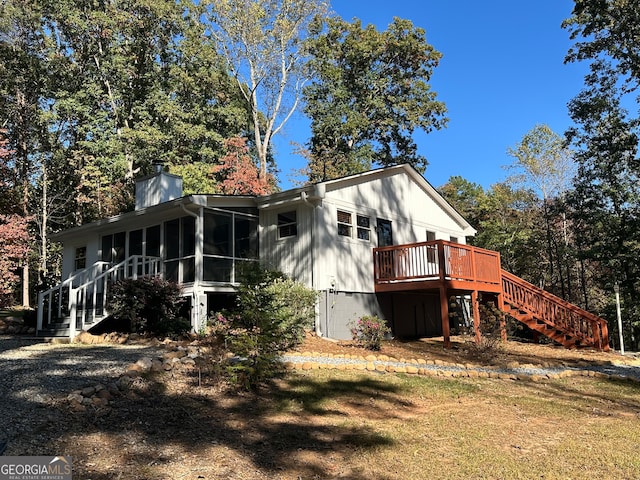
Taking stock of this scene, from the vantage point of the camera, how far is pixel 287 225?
44.9 ft

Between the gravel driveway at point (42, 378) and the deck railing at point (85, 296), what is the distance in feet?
3.90

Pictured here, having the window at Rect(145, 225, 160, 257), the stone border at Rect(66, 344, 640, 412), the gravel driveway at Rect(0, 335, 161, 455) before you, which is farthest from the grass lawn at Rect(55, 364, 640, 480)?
the window at Rect(145, 225, 160, 257)

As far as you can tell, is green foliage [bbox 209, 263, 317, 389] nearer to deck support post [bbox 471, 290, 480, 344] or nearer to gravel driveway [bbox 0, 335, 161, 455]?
gravel driveway [bbox 0, 335, 161, 455]

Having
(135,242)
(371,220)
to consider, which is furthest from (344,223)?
(135,242)

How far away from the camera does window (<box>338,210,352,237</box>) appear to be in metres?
13.8

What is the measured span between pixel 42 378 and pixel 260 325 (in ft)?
9.67

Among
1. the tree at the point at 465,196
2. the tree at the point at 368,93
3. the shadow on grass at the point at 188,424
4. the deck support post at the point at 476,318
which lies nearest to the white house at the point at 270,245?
the deck support post at the point at 476,318

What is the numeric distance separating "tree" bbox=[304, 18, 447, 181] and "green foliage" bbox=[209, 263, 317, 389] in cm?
2000

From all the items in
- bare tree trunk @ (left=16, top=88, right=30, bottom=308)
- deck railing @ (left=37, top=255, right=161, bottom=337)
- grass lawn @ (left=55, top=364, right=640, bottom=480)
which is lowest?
grass lawn @ (left=55, top=364, right=640, bottom=480)

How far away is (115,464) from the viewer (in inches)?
157

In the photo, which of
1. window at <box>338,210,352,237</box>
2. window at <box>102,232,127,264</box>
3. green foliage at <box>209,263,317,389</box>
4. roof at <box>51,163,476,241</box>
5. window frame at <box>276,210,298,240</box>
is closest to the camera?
green foliage at <box>209,263,317,389</box>

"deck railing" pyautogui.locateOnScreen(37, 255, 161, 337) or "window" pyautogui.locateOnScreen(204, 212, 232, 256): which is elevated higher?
"window" pyautogui.locateOnScreen(204, 212, 232, 256)

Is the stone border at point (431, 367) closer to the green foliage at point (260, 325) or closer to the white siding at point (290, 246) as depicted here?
the green foliage at point (260, 325)

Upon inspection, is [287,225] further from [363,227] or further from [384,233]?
[384,233]
